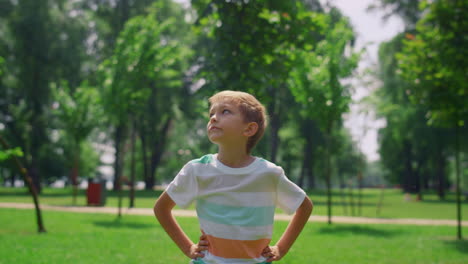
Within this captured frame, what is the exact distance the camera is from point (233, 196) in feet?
7.94

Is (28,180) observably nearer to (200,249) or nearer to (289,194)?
(200,249)

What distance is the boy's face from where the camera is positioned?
8.11ft

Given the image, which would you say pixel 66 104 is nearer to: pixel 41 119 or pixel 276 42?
pixel 41 119

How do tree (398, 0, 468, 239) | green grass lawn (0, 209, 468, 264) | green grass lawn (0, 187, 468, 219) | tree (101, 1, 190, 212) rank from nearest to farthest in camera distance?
green grass lawn (0, 209, 468, 264)
tree (398, 0, 468, 239)
tree (101, 1, 190, 212)
green grass lawn (0, 187, 468, 219)

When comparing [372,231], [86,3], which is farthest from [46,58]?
[372,231]

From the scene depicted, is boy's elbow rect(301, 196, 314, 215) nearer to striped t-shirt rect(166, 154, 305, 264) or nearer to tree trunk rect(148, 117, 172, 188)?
striped t-shirt rect(166, 154, 305, 264)

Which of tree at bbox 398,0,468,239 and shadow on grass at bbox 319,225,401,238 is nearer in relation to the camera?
tree at bbox 398,0,468,239

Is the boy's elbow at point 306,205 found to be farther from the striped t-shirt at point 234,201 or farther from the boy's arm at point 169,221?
the boy's arm at point 169,221

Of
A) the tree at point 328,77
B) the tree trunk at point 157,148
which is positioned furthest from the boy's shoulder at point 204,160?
the tree trunk at point 157,148

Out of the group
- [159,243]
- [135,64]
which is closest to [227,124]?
[159,243]

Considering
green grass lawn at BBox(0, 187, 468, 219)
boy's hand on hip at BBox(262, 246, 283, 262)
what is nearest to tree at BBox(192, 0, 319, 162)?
boy's hand on hip at BBox(262, 246, 283, 262)

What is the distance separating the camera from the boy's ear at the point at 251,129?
252 cm

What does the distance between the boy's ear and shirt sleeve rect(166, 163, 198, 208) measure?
34 centimetres

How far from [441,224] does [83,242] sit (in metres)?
10.4
